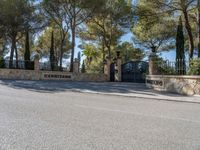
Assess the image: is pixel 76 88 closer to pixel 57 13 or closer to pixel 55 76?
pixel 55 76

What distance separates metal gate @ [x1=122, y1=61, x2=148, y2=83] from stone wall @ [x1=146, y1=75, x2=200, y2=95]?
317 inches

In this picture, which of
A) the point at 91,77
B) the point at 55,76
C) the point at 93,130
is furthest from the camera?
the point at 91,77

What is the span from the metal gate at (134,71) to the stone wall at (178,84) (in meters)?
8.05

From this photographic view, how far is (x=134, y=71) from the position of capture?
31.2 metres

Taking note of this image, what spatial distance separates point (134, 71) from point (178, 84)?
473 inches

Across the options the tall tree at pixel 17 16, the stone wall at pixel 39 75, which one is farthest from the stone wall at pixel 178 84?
the tall tree at pixel 17 16

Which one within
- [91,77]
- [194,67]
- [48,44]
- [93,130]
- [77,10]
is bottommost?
[93,130]

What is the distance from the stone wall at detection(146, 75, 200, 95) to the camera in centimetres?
1800

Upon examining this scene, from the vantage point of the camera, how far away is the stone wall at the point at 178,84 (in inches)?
709

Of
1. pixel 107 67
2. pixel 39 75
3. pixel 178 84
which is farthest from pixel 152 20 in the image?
pixel 39 75

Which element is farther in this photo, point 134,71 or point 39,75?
point 134,71

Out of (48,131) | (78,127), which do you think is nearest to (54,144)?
(48,131)

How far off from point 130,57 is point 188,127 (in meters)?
40.8

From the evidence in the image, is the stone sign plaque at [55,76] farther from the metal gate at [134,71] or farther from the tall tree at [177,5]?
the tall tree at [177,5]
